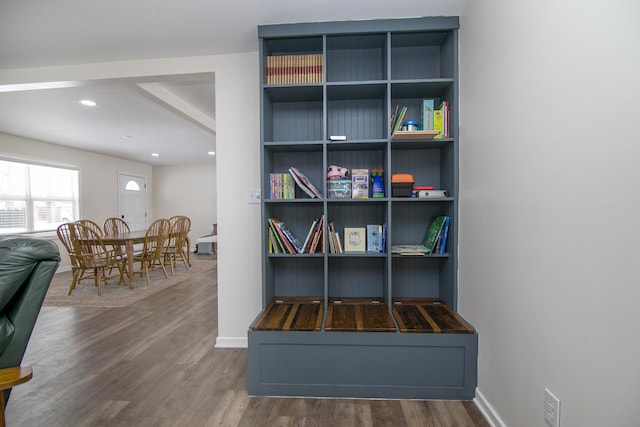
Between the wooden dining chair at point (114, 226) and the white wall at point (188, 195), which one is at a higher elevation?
the white wall at point (188, 195)

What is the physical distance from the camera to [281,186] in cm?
209

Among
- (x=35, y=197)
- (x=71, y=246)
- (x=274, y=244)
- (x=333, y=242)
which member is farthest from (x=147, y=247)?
(x=333, y=242)

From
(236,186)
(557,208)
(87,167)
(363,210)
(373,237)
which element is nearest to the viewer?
(557,208)

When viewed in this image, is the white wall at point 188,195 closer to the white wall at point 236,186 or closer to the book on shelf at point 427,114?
the white wall at point 236,186

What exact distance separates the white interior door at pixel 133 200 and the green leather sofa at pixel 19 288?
23.1 ft

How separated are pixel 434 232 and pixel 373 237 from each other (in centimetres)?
43

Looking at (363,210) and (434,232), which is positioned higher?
(363,210)

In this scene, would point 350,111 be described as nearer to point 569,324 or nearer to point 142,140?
point 569,324

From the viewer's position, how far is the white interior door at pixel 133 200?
7.24 meters

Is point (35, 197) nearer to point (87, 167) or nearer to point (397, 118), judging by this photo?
point (87, 167)

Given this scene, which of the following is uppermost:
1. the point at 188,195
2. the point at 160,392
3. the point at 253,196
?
the point at 188,195

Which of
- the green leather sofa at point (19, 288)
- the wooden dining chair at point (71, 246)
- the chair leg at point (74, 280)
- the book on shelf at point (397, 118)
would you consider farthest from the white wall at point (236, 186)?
the chair leg at point (74, 280)

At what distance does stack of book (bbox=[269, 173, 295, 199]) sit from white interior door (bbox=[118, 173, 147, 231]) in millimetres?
6842

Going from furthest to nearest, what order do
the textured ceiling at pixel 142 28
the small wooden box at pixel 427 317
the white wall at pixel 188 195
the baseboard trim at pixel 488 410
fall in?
the white wall at pixel 188 195
the textured ceiling at pixel 142 28
the small wooden box at pixel 427 317
the baseboard trim at pixel 488 410
